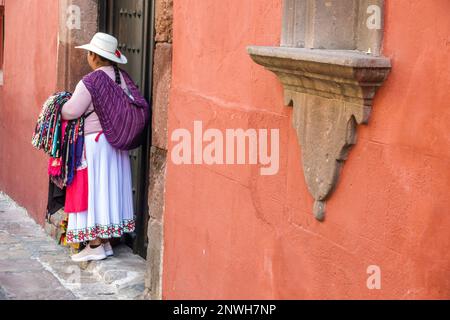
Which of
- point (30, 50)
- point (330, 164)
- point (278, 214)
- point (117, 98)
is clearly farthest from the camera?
point (30, 50)

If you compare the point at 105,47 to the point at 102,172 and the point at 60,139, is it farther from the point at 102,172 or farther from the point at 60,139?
the point at 102,172

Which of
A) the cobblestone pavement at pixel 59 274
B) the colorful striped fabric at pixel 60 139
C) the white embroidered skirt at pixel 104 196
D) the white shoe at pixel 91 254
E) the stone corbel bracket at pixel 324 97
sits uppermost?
the stone corbel bracket at pixel 324 97

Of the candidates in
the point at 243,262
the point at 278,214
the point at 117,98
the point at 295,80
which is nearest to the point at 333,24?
the point at 295,80

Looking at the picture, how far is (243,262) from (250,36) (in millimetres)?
1101

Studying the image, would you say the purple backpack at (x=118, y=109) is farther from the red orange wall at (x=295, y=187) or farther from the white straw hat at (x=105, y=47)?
the red orange wall at (x=295, y=187)

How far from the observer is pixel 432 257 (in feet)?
10.2

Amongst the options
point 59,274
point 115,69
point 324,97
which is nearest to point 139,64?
point 115,69

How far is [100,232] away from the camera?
682cm

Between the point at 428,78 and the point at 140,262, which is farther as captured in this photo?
the point at 140,262

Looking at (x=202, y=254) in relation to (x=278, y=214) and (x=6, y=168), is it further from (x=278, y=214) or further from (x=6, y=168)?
(x=6, y=168)

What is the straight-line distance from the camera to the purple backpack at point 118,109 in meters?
6.57

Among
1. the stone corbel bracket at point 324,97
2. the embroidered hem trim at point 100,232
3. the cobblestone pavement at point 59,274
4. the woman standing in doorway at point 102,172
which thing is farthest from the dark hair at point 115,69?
the stone corbel bracket at point 324,97

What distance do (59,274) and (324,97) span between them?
3.73 m

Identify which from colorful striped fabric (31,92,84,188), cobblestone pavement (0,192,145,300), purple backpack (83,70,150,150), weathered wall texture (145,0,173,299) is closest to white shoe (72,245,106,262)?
cobblestone pavement (0,192,145,300)
